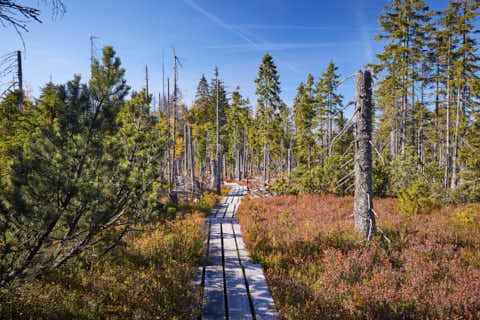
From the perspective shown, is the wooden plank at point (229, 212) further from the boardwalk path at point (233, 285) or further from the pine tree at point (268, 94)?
the pine tree at point (268, 94)

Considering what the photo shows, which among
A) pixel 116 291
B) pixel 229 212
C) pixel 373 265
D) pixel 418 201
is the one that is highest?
pixel 418 201

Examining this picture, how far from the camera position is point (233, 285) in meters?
4.66

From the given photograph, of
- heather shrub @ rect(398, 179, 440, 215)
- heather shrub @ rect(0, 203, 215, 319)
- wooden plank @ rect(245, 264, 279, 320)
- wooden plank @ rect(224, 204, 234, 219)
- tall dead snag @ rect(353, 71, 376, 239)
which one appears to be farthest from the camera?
wooden plank @ rect(224, 204, 234, 219)

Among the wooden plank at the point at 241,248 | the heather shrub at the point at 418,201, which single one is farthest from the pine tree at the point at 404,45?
the wooden plank at the point at 241,248

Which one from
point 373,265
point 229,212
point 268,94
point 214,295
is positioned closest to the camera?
point 214,295

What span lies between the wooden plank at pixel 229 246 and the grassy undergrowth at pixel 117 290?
2.65 feet

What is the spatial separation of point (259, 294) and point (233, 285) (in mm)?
617

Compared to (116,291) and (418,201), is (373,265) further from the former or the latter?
(418,201)

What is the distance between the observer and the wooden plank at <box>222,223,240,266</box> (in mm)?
5938

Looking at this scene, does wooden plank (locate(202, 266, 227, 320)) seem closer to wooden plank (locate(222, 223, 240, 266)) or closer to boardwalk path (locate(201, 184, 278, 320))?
boardwalk path (locate(201, 184, 278, 320))

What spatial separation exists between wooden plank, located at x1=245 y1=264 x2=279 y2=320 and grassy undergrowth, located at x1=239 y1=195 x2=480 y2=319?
0.54ft

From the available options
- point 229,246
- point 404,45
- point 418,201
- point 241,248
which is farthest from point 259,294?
point 404,45

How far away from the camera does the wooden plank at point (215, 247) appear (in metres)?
5.96

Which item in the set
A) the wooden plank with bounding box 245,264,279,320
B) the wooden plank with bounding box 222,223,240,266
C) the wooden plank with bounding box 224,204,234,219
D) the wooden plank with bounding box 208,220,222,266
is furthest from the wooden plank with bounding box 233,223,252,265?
the wooden plank with bounding box 224,204,234,219
